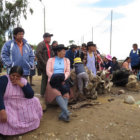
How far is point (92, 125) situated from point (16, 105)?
1.40m

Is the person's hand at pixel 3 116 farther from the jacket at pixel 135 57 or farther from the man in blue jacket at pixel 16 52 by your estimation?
the jacket at pixel 135 57

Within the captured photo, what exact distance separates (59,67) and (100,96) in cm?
209

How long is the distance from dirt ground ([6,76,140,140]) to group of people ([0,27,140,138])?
166mm

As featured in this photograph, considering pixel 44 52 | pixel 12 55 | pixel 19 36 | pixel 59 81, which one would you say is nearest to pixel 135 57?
pixel 44 52

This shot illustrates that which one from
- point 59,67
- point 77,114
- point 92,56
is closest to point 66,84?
point 59,67

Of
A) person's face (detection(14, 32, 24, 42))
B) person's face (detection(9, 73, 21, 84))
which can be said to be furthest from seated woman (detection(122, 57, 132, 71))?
person's face (detection(9, 73, 21, 84))

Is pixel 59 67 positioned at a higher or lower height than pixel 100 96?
higher

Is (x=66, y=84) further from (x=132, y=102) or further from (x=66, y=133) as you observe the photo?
(x=132, y=102)

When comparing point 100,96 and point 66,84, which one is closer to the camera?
point 66,84

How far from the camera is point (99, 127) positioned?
10.5ft

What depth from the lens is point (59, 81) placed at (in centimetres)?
355

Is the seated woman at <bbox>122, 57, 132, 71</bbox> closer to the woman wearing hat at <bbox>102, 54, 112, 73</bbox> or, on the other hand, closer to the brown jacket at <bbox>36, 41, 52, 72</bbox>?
the woman wearing hat at <bbox>102, 54, 112, 73</bbox>

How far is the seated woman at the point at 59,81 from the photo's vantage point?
3.40m

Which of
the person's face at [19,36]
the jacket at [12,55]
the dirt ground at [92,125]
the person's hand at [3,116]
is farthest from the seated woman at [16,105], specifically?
the person's face at [19,36]
